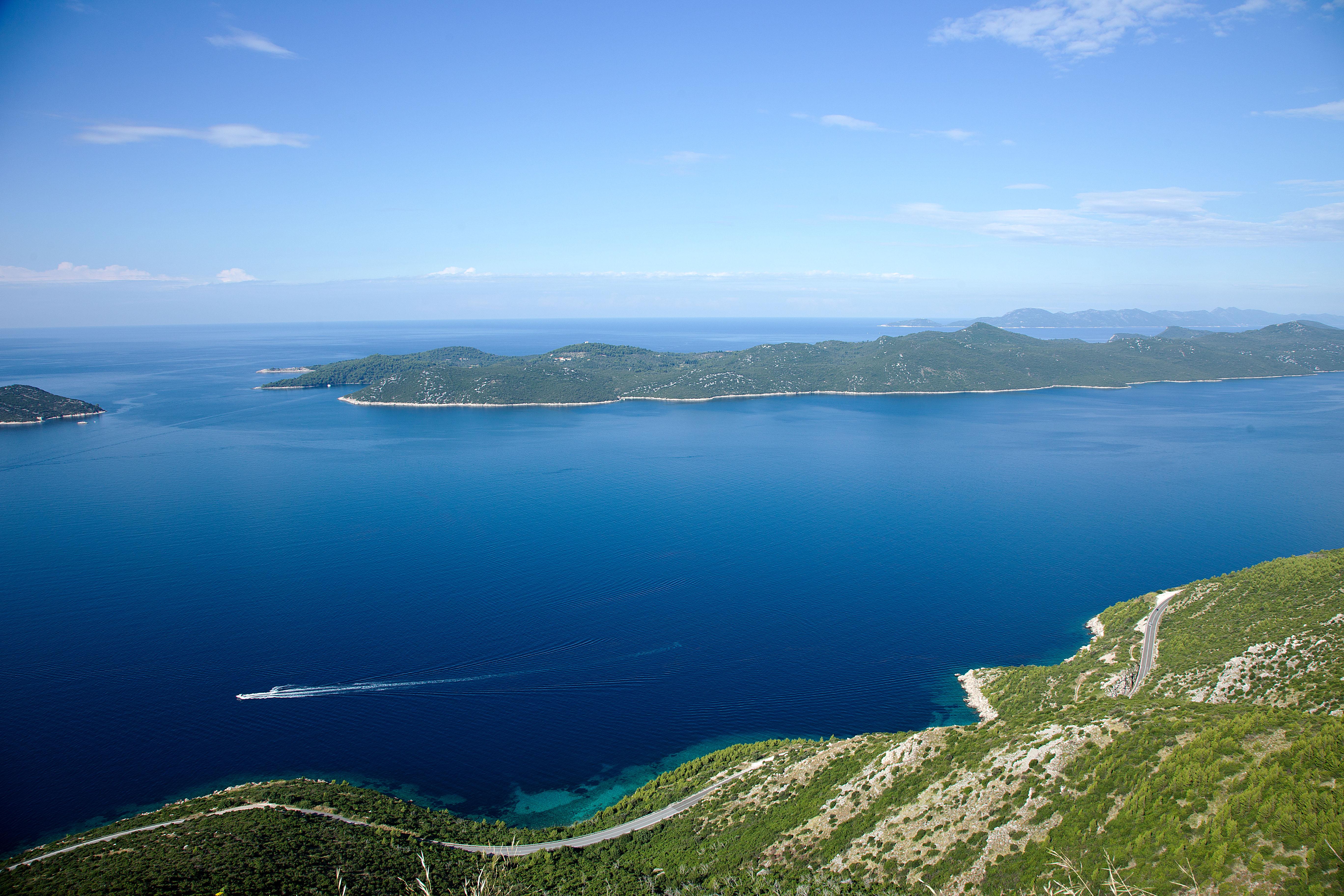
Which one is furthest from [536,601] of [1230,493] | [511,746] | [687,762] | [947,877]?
[1230,493]

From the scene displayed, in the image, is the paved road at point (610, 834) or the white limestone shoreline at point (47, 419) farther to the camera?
the white limestone shoreline at point (47, 419)

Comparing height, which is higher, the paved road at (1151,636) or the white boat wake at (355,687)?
the paved road at (1151,636)

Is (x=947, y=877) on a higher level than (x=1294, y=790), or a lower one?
lower

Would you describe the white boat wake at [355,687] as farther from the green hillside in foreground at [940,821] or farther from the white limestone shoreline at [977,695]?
the white limestone shoreline at [977,695]

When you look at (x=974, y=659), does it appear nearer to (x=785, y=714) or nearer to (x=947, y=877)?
(x=785, y=714)

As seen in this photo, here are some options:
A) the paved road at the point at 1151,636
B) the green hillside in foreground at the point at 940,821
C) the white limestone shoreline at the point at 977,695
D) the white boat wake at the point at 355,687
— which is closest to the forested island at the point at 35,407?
the white boat wake at the point at 355,687

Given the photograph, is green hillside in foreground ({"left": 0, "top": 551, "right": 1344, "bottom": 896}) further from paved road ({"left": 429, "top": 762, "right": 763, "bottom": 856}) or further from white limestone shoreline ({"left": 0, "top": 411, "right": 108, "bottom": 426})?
white limestone shoreline ({"left": 0, "top": 411, "right": 108, "bottom": 426})

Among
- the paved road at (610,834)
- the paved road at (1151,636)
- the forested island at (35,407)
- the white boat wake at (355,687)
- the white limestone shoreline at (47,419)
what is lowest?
the paved road at (610,834)
